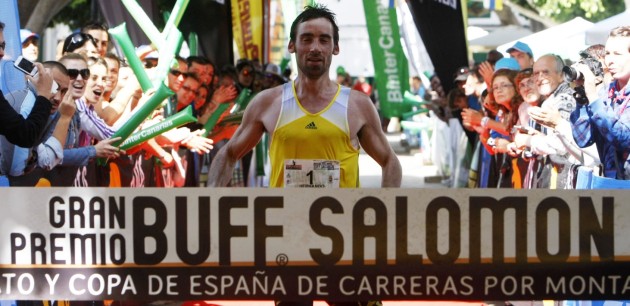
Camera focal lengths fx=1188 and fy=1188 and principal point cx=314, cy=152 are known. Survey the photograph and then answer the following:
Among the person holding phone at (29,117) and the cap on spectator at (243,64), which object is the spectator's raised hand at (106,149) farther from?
the cap on spectator at (243,64)

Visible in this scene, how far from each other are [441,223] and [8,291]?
1.64m

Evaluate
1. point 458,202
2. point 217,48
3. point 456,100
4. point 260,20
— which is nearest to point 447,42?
point 456,100

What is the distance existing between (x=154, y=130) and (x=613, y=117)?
3469mm

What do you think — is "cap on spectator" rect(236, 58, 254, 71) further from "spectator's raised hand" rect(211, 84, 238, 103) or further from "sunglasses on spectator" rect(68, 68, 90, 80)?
"sunglasses on spectator" rect(68, 68, 90, 80)

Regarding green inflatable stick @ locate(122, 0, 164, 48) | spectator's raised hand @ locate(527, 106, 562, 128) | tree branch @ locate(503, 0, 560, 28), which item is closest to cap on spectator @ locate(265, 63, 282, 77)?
green inflatable stick @ locate(122, 0, 164, 48)

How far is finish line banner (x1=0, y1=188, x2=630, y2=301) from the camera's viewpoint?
443 centimetres

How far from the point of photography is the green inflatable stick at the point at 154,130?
27.1ft

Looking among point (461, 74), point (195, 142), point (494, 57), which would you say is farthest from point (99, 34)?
point (461, 74)

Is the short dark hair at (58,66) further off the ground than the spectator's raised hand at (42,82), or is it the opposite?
the short dark hair at (58,66)

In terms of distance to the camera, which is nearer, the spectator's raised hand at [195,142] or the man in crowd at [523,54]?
the spectator's raised hand at [195,142]

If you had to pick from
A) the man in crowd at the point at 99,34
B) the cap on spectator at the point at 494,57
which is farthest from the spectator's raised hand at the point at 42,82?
the cap on spectator at the point at 494,57

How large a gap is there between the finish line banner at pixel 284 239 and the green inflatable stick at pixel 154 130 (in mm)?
3681

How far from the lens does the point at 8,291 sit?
4.46 metres

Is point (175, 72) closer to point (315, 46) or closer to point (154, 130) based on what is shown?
point (154, 130)
